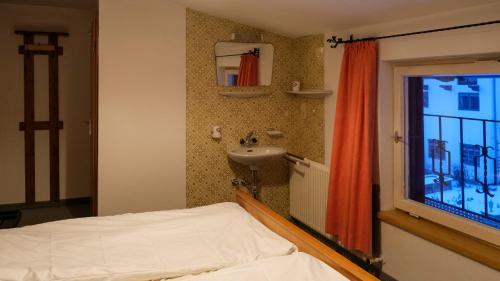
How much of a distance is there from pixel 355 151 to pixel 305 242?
1.29m

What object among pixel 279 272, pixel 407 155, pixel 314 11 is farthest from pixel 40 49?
pixel 279 272

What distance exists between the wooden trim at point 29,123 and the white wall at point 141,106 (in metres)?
1.76

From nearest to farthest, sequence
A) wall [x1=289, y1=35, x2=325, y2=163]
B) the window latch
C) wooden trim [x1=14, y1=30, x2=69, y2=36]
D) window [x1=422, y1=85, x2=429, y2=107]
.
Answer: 1. window [x1=422, y1=85, x2=429, y2=107]
2. the window latch
3. wall [x1=289, y1=35, x2=325, y2=163]
4. wooden trim [x1=14, y1=30, x2=69, y2=36]

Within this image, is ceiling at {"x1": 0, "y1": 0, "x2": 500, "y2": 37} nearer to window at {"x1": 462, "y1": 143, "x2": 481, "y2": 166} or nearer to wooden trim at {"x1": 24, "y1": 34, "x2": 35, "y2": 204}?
wooden trim at {"x1": 24, "y1": 34, "x2": 35, "y2": 204}

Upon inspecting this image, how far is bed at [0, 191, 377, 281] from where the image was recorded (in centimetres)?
186

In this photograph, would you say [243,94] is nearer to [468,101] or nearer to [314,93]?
[314,93]

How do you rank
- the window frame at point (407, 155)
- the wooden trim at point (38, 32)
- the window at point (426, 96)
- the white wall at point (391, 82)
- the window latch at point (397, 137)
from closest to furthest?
the white wall at point (391, 82) → the window frame at point (407, 155) → the window at point (426, 96) → the window latch at point (397, 137) → the wooden trim at point (38, 32)

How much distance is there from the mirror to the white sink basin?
67 centimetres

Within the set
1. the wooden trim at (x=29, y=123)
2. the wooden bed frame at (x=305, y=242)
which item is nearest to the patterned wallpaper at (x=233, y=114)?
the wooden bed frame at (x=305, y=242)

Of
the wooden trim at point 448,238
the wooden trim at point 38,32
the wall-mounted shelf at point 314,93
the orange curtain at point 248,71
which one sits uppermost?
the wooden trim at point 38,32

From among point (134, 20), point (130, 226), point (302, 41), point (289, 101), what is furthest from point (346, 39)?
point (130, 226)

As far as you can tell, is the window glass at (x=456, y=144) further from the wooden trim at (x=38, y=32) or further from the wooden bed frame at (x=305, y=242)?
the wooden trim at (x=38, y=32)

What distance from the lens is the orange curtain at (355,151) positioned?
10.3 feet

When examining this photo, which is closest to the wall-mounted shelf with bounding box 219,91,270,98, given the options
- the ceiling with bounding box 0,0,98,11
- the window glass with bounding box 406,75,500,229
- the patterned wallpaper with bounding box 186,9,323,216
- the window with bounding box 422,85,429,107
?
the patterned wallpaper with bounding box 186,9,323,216
